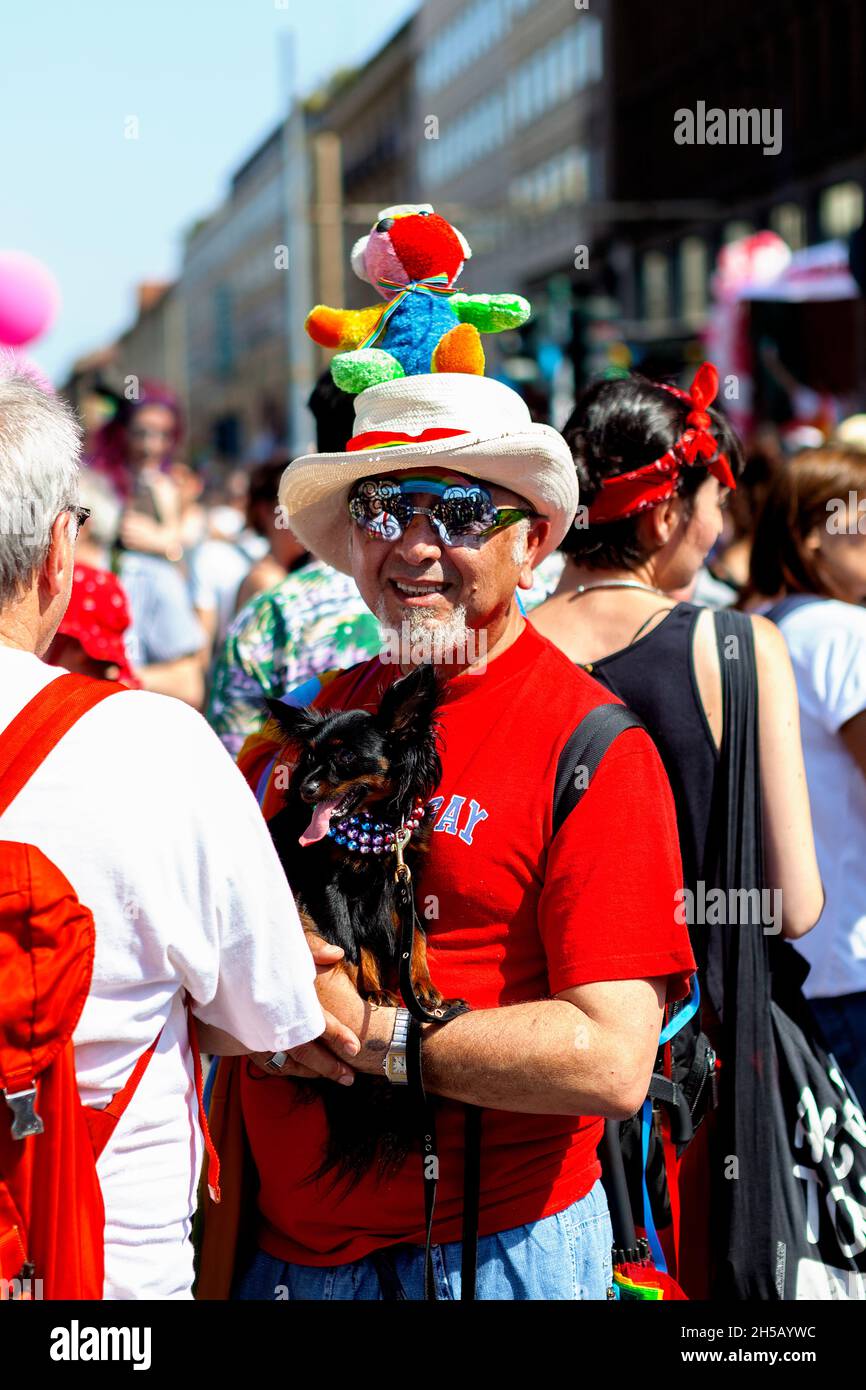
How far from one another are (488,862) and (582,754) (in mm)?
215

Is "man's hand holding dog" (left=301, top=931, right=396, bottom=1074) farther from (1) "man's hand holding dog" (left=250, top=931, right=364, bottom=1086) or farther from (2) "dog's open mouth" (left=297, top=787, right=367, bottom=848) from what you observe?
(2) "dog's open mouth" (left=297, top=787, right=367, bottom=848)

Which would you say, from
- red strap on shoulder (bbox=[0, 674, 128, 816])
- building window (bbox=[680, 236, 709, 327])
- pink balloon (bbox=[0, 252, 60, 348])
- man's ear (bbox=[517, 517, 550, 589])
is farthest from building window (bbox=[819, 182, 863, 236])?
red strap on shoulder (bbox=[0, 674, 128, 816])

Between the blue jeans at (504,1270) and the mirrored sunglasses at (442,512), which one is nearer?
the blue jeans at (504,1270)

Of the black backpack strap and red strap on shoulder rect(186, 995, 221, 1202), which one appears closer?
red strap on shoulder rect(186, 995, 221, 1202)

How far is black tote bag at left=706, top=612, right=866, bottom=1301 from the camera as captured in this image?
9.62ft

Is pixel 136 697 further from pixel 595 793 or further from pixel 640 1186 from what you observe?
pixel 640 1186

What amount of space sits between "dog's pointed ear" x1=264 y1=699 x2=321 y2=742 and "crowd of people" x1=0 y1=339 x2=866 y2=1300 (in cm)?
6

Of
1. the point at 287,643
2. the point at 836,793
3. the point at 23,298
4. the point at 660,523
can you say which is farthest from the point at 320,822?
the point at 23,298

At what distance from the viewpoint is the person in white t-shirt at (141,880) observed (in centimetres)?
187

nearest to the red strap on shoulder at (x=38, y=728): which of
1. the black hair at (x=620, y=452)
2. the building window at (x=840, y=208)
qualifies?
the black hair at (x=620, y=452)

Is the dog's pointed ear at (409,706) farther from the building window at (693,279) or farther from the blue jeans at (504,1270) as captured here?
the building window at (693,279)

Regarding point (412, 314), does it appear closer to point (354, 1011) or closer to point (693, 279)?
point (354, 1011)

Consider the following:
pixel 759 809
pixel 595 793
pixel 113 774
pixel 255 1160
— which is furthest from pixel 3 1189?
pixel 759 809
